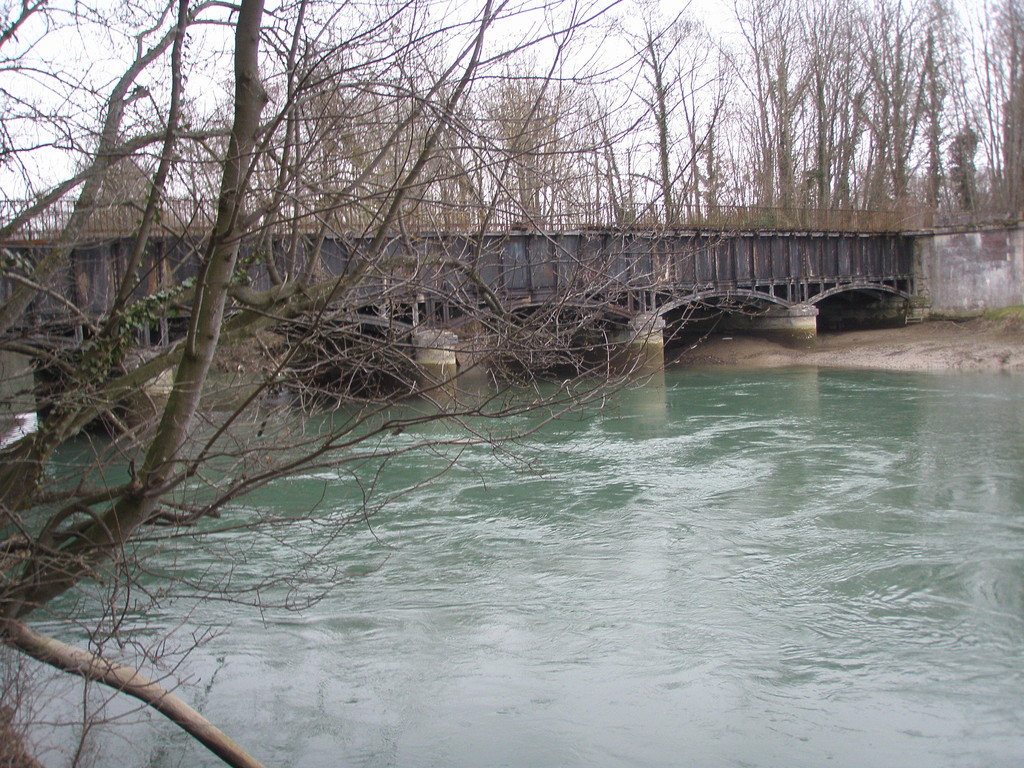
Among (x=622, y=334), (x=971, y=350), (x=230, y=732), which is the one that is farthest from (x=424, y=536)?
(x=971, y=350)

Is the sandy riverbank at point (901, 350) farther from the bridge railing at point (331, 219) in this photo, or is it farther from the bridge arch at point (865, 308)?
the bridge railing at point (331, 219)

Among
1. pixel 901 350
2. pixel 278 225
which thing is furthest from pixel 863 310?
pixel 278 225

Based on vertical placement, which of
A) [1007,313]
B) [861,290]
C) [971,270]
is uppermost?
[971,270]

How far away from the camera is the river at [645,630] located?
5.90m

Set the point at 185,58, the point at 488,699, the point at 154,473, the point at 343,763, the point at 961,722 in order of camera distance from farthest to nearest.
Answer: the point at 488,699 < the point at 961,722 < the point at 343,763 < the point at 185,58 < the point at 154,473

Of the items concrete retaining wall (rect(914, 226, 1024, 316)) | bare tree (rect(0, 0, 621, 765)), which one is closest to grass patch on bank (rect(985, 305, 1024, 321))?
concrete retaining wall (rect(914, 226, 1024, 316))

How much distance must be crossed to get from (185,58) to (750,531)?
750 cm

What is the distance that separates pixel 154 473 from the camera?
3.90 metres

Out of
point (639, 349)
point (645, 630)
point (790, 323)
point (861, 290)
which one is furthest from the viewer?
point (861, 290)

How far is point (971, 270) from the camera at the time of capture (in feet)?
113

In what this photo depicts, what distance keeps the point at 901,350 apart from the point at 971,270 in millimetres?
7164

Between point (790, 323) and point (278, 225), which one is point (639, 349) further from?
point (790, 323)

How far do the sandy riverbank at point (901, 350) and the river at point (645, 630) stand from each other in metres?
15.1

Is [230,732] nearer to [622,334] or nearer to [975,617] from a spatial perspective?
[975,617]
